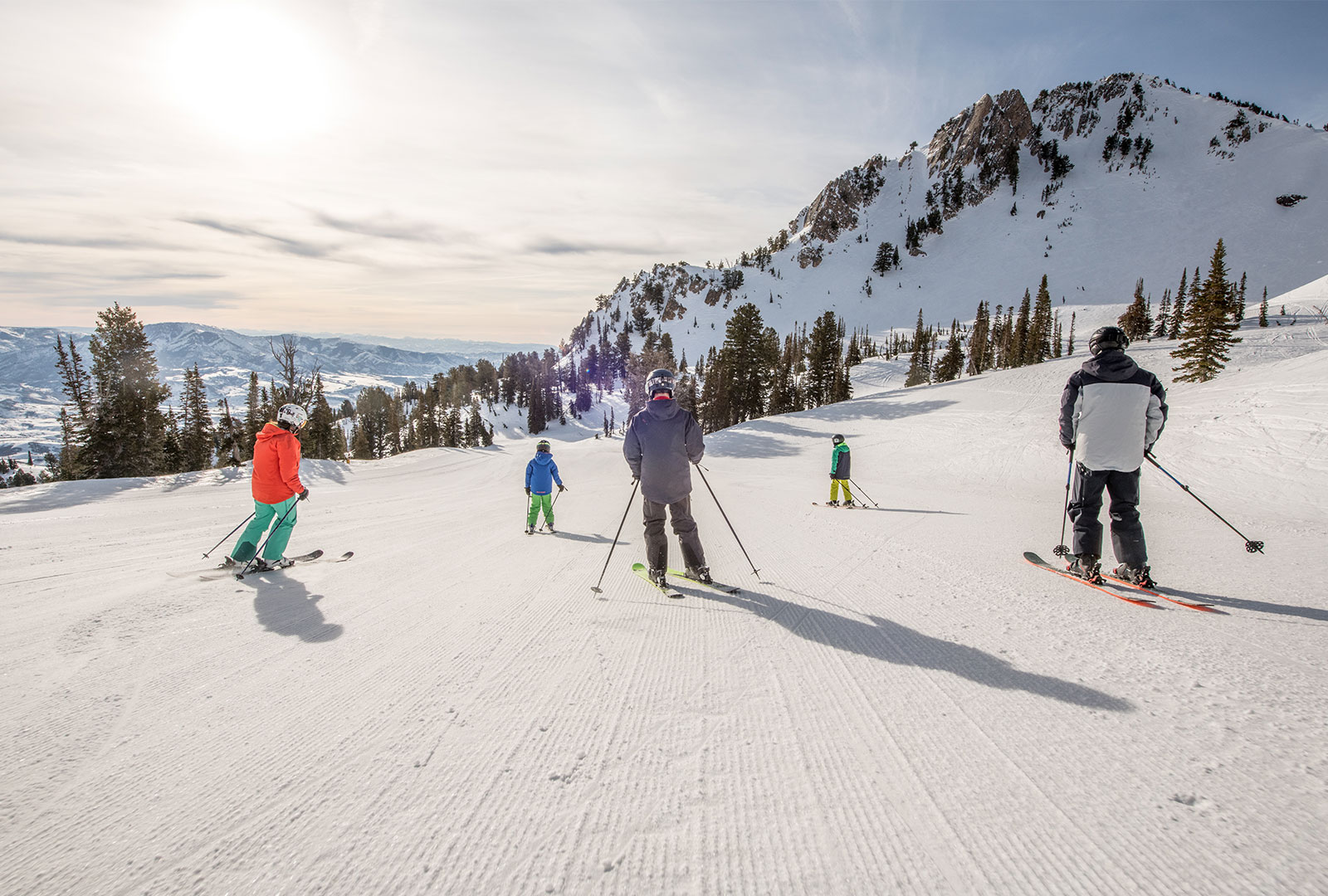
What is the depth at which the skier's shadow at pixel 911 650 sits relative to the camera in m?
2.93

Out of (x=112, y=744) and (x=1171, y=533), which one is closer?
(x=112, y=744)

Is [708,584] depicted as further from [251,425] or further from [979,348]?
[979,348]

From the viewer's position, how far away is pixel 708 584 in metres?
5.35

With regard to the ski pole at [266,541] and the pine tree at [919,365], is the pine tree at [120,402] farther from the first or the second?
the pine tree at [919,365]

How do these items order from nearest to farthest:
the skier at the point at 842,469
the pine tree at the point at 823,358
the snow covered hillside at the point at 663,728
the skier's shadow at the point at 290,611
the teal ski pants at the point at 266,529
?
the snow covered hillside at the point at 663,728 < the skier's shadow at the point at 290,611 < the teal ski pants at the point at 266,529 < the skier at the point at 842,469 < the pine tree at the point at 823,358

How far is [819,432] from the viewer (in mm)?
32562

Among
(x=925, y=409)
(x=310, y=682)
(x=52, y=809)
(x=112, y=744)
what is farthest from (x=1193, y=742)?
(x=925, y=409)

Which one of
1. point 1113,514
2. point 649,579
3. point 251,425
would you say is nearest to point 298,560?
point 649,579

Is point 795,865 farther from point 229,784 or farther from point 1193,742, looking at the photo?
point 229,784

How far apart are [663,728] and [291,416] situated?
20.1ft

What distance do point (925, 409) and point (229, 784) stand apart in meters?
38.7

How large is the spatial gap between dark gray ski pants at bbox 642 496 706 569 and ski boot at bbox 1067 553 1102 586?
376cm

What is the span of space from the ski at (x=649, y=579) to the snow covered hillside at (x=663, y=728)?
133 millimetres

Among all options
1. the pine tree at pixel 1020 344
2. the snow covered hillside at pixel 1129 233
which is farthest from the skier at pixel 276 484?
the snow covered hillside at pixel 1129 233
